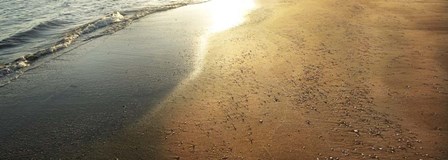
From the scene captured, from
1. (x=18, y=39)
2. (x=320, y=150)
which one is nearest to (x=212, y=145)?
(x=320, y=150)

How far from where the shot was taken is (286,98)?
352 inches

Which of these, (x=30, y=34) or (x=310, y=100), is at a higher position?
(x=30, y=34)

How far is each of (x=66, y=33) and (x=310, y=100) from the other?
36.4ft

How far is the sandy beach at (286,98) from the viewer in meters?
7.24

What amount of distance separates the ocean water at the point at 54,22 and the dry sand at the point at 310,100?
5.76m

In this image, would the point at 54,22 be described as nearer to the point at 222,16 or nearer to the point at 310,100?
the point at 222,16

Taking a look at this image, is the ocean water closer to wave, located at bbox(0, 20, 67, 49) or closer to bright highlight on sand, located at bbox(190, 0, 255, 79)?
wave, located at bbox(0, 20, 67, 49)

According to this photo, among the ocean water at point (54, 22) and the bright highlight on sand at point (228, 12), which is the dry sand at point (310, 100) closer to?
the bright highlight on sand at point (228, 12)

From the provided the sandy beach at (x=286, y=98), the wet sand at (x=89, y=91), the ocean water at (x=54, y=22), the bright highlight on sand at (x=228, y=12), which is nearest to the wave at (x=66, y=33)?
the ocean water at (x=54, y=22)

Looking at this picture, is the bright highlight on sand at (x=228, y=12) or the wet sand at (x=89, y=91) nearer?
the wet sand at (x=89, y=91)

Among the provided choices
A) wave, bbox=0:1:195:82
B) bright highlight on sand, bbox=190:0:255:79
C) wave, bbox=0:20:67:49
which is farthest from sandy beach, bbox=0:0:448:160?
wave, bbox=0:20:67:49

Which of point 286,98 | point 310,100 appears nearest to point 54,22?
point 286,98

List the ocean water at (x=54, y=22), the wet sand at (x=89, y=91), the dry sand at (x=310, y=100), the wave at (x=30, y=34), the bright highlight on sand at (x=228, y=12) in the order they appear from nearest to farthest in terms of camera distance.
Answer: the dry sand at (x=310, y=100) → the wet sand at (x=89, y=91) → the ocean water at (x=54, y=22) → the wave at (x=30, y=34) → the bright highlight on sand at (x=228, y=12)

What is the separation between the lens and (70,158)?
7.19m
